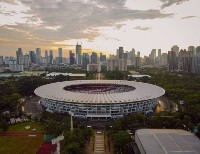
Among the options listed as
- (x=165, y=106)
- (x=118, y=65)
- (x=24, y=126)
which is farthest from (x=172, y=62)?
(x=24, y=126)

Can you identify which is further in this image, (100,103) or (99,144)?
(100,103)

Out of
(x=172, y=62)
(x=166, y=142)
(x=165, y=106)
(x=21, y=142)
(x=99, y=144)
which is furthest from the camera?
(x=172, y=62)

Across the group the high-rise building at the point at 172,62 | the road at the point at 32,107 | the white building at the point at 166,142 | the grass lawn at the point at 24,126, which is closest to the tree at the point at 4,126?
the grass lawn at the point at 24,126

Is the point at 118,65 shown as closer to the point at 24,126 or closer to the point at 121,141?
the point at 24,126

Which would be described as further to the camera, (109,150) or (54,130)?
(54,130)

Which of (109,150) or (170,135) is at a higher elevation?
(170,135)

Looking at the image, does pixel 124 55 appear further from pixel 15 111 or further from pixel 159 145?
pixel 159 145

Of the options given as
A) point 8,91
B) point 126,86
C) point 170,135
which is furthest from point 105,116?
point 8,91
